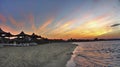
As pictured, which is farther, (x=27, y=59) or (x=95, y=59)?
(x=95, y=59)

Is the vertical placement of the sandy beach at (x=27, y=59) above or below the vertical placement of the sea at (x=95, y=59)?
above

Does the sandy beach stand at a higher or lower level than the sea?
higher

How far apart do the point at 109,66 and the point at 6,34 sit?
28.0 metres

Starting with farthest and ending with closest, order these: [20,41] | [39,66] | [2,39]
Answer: [20,41], [2,39], [39,66]

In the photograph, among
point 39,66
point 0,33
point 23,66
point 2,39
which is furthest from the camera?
point 2,39

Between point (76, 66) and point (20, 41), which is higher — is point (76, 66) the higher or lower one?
the lower one

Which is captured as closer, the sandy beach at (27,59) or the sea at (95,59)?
the sandy beach at (27,59)

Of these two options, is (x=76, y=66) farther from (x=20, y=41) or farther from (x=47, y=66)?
(x=20, y=41)

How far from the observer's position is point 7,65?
12.3 m

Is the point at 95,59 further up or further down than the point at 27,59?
further down

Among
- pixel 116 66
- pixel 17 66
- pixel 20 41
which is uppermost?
pixel 20 41

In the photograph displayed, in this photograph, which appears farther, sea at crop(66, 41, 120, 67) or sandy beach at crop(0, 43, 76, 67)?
sea at crop(66, 41, 120, 67)

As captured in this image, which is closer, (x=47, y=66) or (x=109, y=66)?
(x=47, y=66)

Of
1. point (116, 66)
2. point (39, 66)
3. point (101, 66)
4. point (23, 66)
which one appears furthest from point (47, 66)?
point (116, 66)
